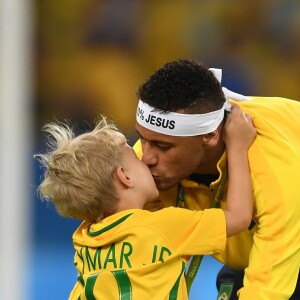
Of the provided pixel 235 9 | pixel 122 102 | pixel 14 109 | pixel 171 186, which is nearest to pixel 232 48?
pixel 235 9

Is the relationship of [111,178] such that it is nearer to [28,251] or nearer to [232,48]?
[28,251]

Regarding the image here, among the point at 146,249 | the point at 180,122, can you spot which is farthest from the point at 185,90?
the point at 146,249

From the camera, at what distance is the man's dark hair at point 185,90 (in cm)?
253

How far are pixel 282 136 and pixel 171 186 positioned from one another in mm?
327

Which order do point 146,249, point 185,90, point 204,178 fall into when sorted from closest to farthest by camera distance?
point 146,249 → point 185,90 → point 204,178

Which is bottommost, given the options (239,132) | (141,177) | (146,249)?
(146,249)

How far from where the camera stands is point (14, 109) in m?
4.56

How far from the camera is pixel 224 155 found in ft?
8.49

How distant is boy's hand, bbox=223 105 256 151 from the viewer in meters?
2.52

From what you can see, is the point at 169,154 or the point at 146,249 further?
the point at 169,154

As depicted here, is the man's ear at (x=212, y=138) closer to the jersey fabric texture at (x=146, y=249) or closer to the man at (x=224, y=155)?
the man at (x=224, y=155)

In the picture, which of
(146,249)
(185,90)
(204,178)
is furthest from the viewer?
(204,178)

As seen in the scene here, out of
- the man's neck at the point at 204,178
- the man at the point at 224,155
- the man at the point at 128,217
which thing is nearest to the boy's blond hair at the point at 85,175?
the man at the point at 128,217

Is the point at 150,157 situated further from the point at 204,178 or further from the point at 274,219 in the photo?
the point at 274,219
